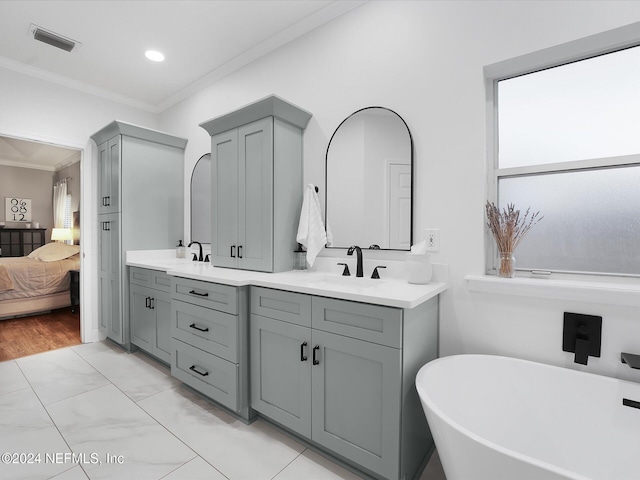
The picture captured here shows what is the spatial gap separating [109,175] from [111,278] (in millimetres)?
1067

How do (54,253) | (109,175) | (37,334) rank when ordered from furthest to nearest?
(54,253), (37,334), (109,175)

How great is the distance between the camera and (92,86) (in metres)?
3.43

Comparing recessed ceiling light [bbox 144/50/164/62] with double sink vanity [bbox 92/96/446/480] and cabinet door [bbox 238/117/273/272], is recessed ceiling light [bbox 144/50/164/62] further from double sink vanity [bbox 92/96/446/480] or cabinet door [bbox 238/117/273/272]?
cabinet door [bbox 238/117/273/272]

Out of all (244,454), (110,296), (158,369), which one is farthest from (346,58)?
(110,296)

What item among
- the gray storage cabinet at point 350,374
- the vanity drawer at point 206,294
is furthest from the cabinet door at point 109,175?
the gray storage cabinet at point 350,374

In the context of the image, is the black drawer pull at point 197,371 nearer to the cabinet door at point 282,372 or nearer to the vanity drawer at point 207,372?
the vanity drawer at point 207,372

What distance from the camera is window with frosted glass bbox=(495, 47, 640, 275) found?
144cm

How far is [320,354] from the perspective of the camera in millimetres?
1566

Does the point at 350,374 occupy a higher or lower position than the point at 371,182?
lower

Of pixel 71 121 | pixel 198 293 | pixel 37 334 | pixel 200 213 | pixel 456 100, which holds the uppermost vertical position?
pixel 71 121

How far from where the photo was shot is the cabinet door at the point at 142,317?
280 centimetres

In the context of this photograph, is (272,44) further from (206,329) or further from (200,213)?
(206,329)

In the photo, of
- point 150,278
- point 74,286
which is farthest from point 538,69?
point 74,286

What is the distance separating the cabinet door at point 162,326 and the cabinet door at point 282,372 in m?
1.11
